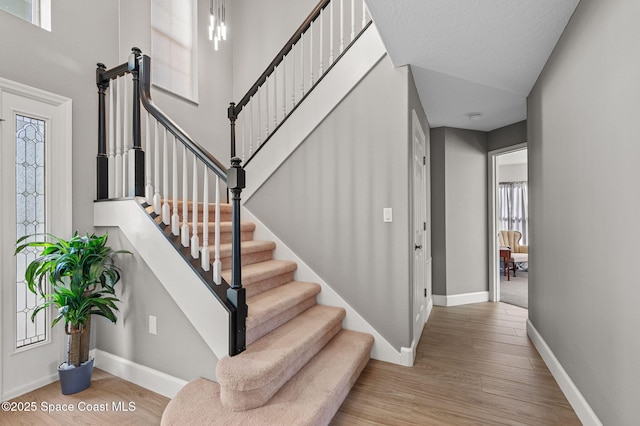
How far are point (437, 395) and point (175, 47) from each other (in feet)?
15.2

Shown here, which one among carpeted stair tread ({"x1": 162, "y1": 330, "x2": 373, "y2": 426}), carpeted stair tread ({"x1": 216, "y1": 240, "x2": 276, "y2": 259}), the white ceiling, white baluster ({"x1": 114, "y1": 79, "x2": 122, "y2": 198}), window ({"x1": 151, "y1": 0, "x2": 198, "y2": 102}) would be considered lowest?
carpeted stair tread ({"x1": 162, "y1": 330, "x2": 373, "y2": 426})

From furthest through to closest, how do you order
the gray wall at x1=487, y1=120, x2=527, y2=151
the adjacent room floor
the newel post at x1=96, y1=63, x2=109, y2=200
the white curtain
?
the white curtain → the adjacent room floor → the gray wall at x1=487, y1=120, x2=527, y2=151 → the newel post at x1=96, y1=63, x2=109, y2=200

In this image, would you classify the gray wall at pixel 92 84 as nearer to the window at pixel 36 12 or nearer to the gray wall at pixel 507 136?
the window at pixel 36 12

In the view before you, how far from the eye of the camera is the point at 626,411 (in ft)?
4.71

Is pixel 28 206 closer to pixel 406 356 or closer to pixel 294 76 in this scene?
pixel 294 76

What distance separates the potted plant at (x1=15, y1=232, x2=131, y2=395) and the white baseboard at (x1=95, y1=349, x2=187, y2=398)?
20cm

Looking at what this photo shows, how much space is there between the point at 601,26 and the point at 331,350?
2629 mm

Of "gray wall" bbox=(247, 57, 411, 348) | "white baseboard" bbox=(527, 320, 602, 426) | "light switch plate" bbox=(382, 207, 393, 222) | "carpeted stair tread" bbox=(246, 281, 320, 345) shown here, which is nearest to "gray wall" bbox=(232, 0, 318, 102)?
"gray wall" bbox=(247, 57, 411, 348)

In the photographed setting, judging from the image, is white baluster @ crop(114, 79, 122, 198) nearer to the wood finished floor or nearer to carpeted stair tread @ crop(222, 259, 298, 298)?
carpeted stair tread @ crop(222, 259, 298, 298)

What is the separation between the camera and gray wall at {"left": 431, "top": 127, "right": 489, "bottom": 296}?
173 inches

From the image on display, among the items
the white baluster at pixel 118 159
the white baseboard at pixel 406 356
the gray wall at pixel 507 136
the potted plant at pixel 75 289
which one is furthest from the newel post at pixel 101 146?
the gray wall at pixel 507 136

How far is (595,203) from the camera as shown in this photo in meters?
1.75

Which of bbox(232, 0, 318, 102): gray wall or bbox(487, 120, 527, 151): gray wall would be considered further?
bbox(232, 0, 318, 102): gray wall

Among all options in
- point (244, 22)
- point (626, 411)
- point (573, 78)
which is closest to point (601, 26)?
point (573, 78)
